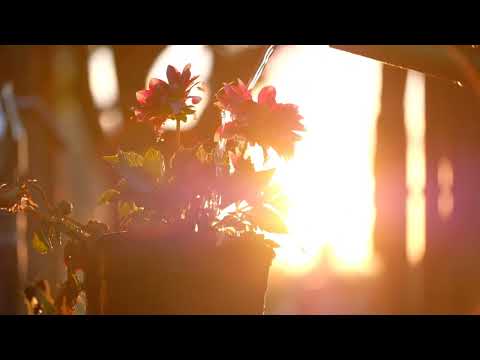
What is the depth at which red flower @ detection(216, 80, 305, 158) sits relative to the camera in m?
0.83

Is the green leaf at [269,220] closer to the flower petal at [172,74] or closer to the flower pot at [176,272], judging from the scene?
the flower pot at [176,272]

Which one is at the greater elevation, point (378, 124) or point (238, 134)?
point (378, 124)

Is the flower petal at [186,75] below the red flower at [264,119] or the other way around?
the other way around

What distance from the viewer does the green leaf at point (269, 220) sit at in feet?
2.67

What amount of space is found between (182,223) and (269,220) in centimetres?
11

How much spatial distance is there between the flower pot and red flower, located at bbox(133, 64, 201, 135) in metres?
0.19

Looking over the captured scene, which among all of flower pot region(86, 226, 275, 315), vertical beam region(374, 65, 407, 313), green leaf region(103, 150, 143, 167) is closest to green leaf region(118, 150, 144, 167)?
green leaf region(103, 150, 143, 167)

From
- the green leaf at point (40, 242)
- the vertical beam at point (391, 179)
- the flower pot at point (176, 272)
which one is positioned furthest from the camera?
the vertical beam at point (391, 179)

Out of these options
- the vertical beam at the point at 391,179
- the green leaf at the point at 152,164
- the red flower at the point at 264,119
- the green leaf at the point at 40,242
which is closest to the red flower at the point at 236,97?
the red flower at the point at 264,119

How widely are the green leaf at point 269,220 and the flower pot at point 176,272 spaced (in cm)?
5
